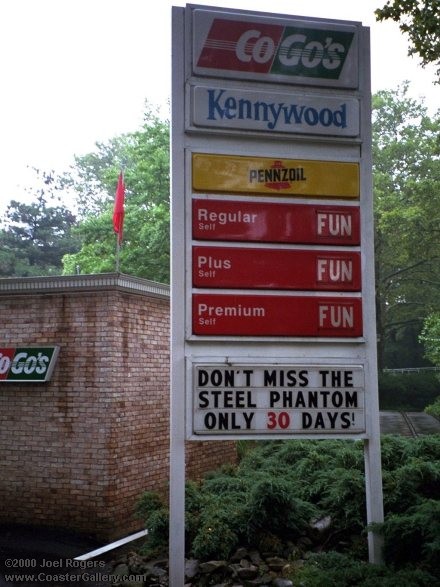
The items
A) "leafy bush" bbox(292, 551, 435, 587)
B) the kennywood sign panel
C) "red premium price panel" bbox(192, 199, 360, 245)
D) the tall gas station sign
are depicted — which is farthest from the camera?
the kennywood sign panel

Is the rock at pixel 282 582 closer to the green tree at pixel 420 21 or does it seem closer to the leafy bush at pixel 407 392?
the green tree at pixel 420 21

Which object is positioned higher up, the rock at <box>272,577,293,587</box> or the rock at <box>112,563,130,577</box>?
the rock at <box>272,577,293,587</box>

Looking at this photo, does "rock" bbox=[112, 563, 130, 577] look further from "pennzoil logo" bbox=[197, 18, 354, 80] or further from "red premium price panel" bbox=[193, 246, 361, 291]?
"pennzoil logo" bbox=[197, 18, 354, 80]

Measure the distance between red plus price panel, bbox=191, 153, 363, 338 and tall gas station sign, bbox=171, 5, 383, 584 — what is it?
0.04ft

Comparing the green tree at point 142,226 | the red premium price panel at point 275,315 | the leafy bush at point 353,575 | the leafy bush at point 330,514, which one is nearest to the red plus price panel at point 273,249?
the red premium price panel at point 275,315

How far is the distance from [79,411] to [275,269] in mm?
5397

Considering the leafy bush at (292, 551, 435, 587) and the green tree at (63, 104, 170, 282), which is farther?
the green tree at (63, 104, 170, 282)

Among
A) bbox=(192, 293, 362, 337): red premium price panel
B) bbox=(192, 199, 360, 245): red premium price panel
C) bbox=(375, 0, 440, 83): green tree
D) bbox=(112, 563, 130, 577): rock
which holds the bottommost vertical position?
bbox=(112, 563, 130, 577): rock

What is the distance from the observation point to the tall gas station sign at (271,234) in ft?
20.8

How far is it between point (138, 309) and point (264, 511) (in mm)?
5000

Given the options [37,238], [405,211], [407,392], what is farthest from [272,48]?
[37,238]

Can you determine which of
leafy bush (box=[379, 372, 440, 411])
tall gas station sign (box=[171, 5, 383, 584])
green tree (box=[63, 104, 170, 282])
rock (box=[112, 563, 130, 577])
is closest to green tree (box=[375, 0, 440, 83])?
tall gas station sign (box=[171, 5, 383, 584])

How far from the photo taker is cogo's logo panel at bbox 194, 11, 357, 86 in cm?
663

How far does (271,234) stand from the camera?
259 inches
